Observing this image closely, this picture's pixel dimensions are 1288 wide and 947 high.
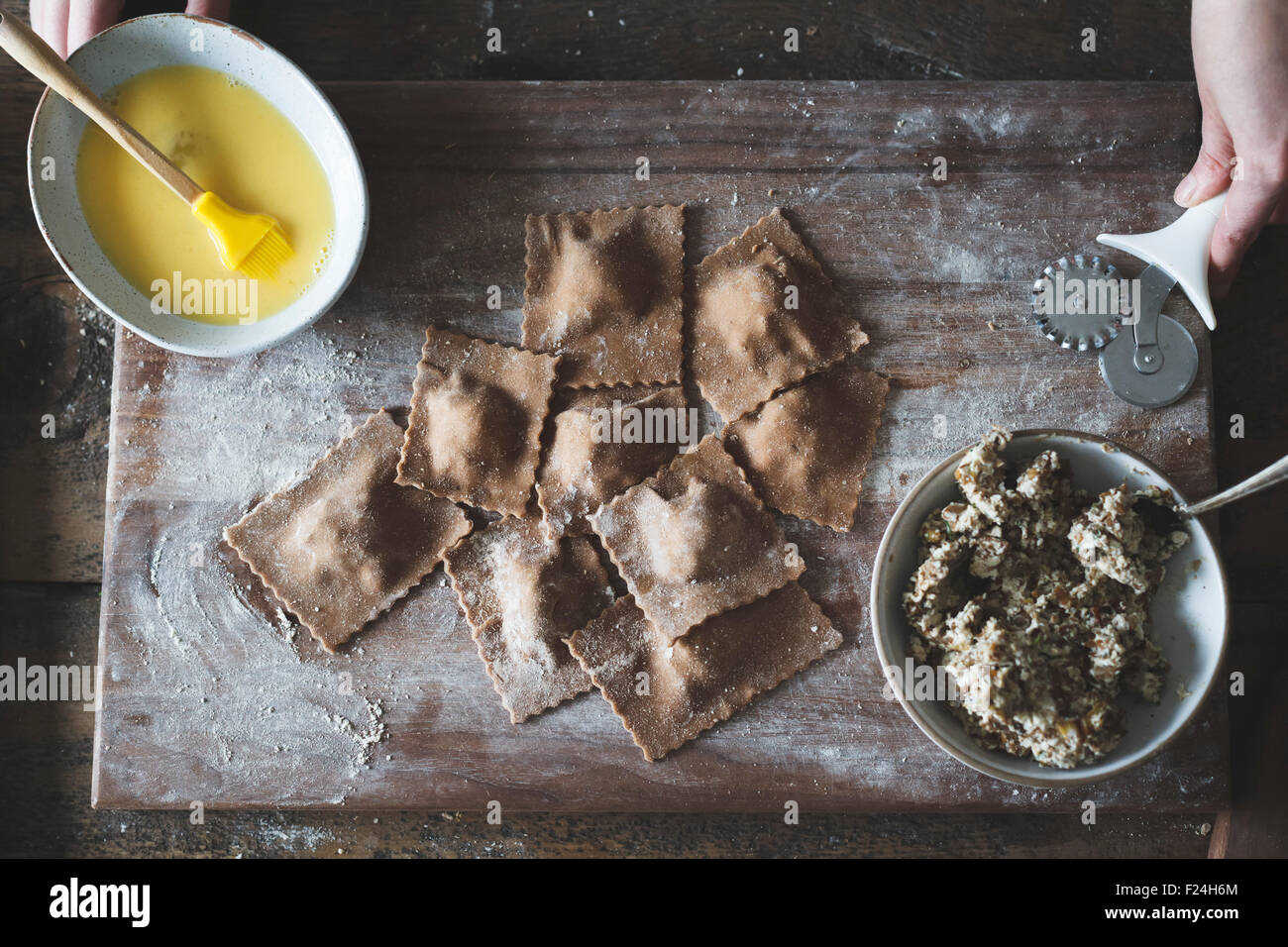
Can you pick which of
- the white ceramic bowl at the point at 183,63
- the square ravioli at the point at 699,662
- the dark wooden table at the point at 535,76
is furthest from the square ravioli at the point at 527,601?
the white ceramic bowl at the point at 183,63

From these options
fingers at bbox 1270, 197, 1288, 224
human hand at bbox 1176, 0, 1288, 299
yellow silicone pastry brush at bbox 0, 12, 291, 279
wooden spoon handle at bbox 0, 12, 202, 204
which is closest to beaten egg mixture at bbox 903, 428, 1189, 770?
human hand at bbox 1176, 0, 1288, 299

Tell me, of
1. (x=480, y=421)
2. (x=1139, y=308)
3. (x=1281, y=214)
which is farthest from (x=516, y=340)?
(x=1281, y=214)

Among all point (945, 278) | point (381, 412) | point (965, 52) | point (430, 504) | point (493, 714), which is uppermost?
point (965, 52)

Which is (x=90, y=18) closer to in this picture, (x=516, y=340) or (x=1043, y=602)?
(x=516, y=340)

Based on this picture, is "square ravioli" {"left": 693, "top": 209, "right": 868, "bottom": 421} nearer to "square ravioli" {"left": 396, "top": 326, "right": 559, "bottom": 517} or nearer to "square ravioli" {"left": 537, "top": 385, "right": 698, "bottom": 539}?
"square ravioli" {"left": 537, "top": 385, "right": 698, "bottom": 539}
